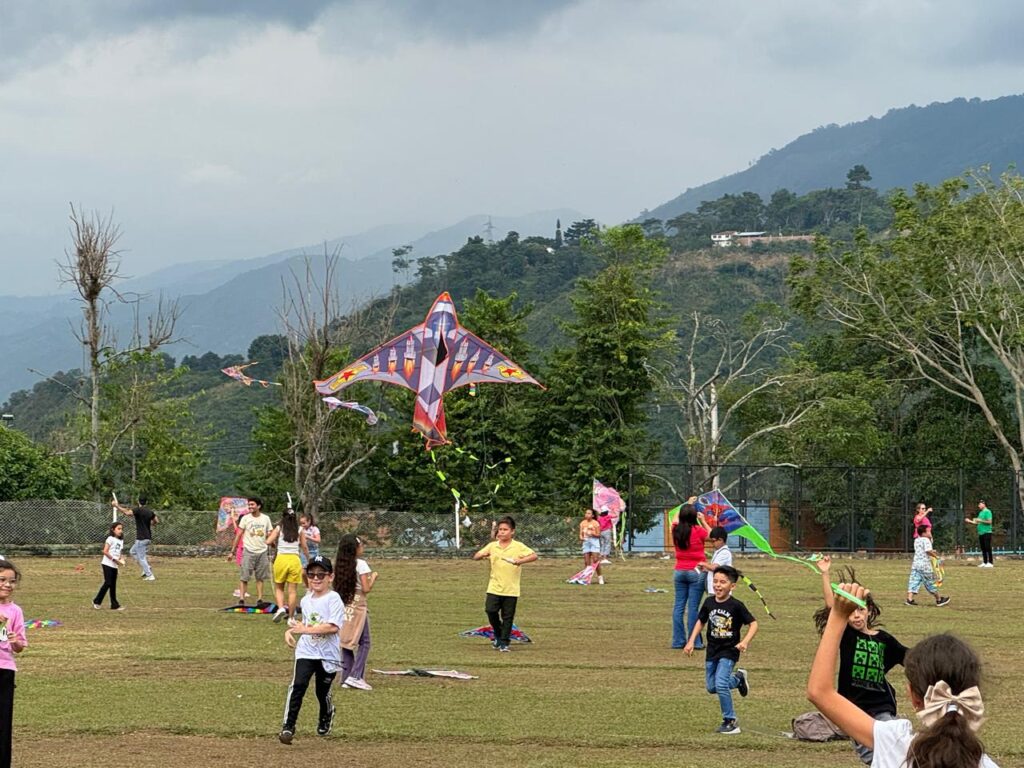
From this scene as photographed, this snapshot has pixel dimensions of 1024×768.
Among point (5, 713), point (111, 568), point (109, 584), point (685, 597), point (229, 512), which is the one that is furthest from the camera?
point (229, 512)

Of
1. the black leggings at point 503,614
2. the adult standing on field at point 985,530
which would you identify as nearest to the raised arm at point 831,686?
the black leggings at point 503,614

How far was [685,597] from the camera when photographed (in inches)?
727

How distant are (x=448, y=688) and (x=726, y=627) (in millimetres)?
3585

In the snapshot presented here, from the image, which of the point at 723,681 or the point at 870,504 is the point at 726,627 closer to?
the point at 723,681

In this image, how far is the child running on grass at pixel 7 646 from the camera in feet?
30.6

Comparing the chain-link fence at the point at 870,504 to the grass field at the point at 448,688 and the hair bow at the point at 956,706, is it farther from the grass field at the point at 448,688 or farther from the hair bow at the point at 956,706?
the hair bow at the point at 956,706

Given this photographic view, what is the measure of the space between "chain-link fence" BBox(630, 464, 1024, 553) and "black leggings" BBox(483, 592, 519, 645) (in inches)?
1163

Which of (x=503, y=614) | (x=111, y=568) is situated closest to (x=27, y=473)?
(x=111, y=568)

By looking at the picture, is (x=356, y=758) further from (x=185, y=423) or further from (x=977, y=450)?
(x=185, y=423)

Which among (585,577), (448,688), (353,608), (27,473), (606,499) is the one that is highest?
(27,473)

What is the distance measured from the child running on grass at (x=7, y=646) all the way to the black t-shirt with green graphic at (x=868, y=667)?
5.22m

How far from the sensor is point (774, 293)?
110 meters

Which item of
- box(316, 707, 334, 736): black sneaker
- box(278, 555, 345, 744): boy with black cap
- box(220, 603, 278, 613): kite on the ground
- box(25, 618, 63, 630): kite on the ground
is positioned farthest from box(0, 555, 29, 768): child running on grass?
box(220, 603, 278, 613): kite on the ground

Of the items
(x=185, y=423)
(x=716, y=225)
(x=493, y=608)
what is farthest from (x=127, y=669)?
(x=716, y=225)
